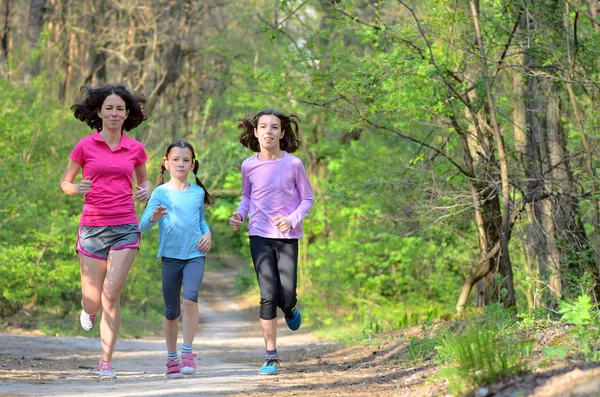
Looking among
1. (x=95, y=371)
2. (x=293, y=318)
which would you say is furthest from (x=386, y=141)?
(x=95, y=371)

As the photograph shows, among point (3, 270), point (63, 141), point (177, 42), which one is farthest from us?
point (177, 42)

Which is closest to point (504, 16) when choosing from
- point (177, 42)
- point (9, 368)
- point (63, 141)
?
point (9, 368)

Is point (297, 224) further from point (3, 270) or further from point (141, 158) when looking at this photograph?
point (3, 270)

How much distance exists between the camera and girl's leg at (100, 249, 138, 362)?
773cm

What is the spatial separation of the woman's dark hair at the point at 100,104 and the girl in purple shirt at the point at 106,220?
0.32 feet

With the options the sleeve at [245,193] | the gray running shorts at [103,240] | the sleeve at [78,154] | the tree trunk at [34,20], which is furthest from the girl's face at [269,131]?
the tree trunk at [34,20]

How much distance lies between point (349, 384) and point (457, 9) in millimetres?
5054

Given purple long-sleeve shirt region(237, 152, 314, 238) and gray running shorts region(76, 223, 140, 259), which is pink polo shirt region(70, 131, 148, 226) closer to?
gray running shorts region(76, 223, 140, 259)

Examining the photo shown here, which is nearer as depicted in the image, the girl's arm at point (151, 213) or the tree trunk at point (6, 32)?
the girl's arm at point (151, 213)

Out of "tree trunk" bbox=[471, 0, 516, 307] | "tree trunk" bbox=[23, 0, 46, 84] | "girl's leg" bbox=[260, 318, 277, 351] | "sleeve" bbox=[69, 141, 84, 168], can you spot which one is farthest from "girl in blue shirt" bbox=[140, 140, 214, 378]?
"tree trunk" bbox=[23, 0, 46, 84]

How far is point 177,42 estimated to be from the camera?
31172 millimetres

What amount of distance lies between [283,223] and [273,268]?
1.51 feet

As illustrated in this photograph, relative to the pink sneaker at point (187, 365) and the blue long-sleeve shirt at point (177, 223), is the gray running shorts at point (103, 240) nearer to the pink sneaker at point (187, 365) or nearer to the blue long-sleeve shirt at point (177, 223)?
the blue long-sleeve shirt at point (177, 223)

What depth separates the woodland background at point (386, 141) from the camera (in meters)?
10.5
